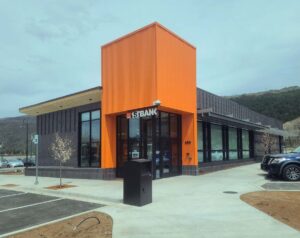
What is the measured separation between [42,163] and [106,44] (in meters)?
12.6

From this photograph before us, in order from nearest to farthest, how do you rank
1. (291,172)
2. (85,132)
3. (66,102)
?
(291,172), (85,132), (66,102)

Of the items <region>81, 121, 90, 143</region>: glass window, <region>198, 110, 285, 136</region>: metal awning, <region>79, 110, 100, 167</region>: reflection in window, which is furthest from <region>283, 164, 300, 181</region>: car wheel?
<region>81, 121, 90, 143</region>: glass window

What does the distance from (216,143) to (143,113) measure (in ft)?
25.9

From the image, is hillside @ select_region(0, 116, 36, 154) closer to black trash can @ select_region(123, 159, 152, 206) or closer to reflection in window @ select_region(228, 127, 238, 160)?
reflection in window @ select_region(228, 127, 238, 160)

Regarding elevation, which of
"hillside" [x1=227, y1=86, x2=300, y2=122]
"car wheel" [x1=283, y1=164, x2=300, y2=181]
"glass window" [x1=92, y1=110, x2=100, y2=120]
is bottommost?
"car wheel" [x1=283, y1=164, x2=300, y2=181]

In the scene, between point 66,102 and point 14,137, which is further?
point 14,137

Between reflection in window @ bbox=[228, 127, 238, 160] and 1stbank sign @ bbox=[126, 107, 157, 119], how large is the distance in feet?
32.6

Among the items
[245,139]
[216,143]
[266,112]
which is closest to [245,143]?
[245,139]

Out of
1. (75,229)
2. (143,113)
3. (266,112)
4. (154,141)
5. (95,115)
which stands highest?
(266,112)

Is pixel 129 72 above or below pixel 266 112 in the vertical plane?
Result: below

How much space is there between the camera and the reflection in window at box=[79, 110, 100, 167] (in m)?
19.5

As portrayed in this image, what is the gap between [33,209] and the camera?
9.98m

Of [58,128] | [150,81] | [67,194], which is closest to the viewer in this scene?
[67,194]

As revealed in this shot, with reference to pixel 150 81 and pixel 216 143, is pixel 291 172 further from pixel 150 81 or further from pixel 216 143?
pixel 216 143
